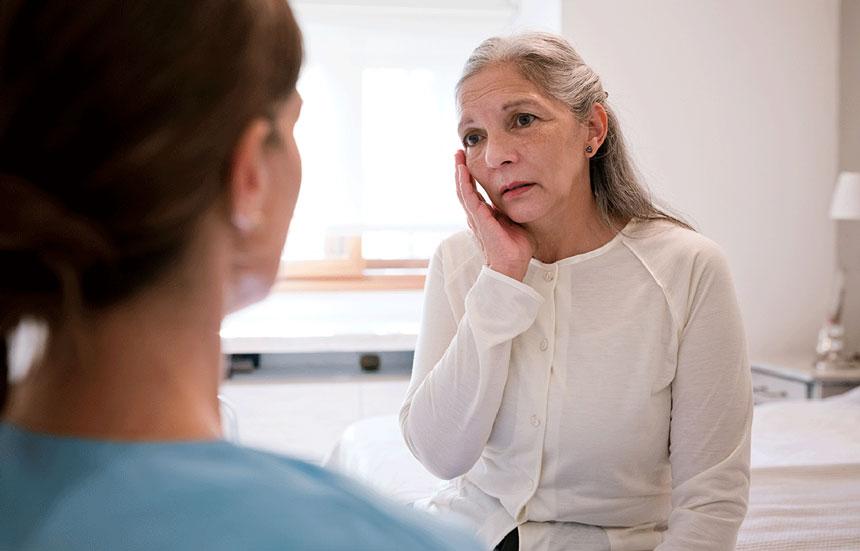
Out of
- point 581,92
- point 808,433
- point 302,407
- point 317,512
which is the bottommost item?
point 302,407

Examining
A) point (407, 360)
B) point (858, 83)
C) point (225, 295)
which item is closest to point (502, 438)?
point (225, 295)

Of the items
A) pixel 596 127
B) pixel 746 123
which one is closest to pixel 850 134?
pixel 746 123

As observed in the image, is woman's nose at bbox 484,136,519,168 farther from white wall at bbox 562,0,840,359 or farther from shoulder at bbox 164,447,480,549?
white wall at bbox 562,0,840,359

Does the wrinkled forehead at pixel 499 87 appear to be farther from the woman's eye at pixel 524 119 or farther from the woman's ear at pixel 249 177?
the woman's ear at pixel 249 177

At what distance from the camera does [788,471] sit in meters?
1.89

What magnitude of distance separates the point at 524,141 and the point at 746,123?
2.77m

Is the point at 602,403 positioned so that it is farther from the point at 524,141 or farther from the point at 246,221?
the point at 246,221

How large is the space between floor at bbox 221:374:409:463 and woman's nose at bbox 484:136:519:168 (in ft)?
7.04

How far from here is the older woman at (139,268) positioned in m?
0.39

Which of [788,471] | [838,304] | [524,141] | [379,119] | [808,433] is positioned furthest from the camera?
[379,119]

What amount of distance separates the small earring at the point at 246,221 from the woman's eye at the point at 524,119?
953 mm

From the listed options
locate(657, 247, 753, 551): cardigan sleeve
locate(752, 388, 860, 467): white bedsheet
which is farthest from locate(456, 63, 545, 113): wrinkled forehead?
locate(752, 388, 860, 467): white bedsheet

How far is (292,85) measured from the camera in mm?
474

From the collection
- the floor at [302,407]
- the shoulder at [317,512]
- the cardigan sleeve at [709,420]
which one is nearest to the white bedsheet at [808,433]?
the cardigan sleeve at [709,420]
